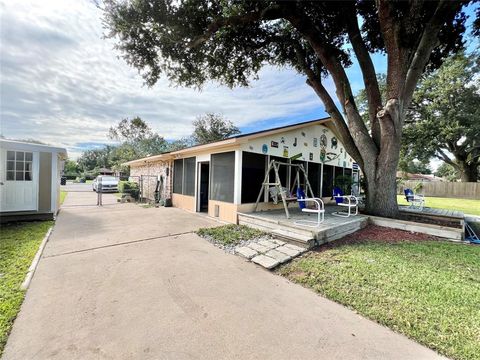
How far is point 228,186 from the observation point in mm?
7930

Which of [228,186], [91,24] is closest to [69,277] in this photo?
[228,186]

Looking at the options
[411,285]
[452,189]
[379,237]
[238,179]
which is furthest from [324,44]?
[452,189]

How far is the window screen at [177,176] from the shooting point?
1118 centimetres

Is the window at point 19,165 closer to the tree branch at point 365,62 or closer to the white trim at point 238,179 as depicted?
the white trim at point 238,179

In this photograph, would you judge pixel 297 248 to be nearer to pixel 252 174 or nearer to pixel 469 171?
pixel 252 174

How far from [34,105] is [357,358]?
1701 cm

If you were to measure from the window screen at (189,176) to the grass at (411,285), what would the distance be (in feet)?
22.4

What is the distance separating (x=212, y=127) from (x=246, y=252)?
24680mm

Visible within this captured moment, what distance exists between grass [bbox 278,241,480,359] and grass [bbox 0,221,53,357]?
3.77 meters

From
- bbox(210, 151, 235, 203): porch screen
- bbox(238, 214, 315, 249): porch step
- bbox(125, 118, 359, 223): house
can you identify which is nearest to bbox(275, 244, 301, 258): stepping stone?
bbox(238, 214, 315, 249): porch step

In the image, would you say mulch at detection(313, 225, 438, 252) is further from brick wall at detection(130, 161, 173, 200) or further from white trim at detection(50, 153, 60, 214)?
white trim at detection(50, 153, 60, 214)

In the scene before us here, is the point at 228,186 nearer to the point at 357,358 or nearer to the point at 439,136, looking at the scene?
the point at 357,358

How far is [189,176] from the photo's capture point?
10359 mm

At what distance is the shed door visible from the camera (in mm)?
7098
